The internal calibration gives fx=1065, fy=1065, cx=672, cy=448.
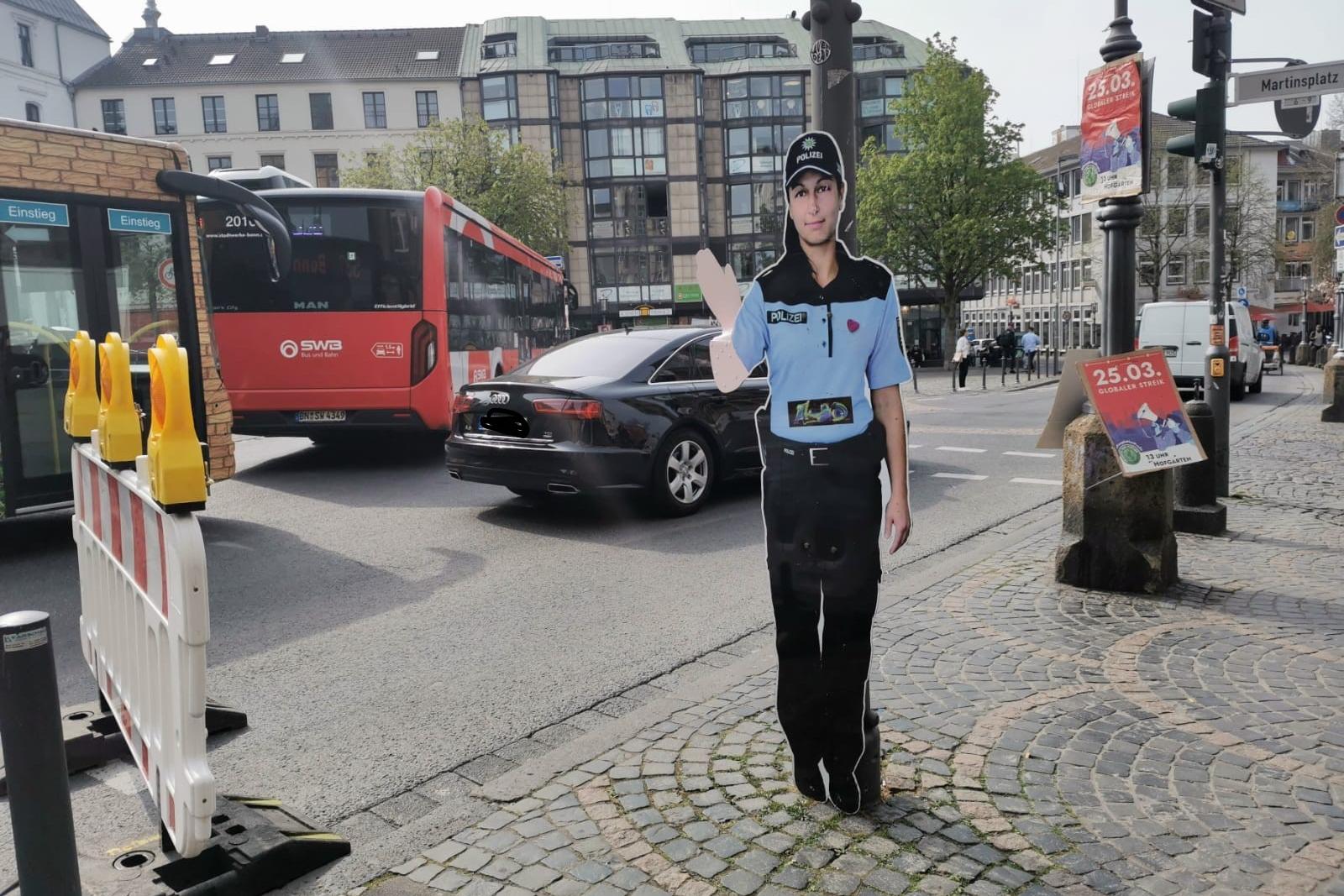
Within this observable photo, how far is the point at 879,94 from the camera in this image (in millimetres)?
59625

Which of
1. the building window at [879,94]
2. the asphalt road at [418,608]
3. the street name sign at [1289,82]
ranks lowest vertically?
the asphalt road at [418,608]

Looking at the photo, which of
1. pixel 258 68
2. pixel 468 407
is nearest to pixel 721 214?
pixel 258 68

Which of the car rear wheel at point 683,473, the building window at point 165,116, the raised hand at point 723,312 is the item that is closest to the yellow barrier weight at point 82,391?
the raised hand at point 723,312

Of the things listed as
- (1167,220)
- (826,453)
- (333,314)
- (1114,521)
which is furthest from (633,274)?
(826,453)

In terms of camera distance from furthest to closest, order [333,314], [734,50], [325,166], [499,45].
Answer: [734,50] → [325,166] → [499,45] → [333,314]

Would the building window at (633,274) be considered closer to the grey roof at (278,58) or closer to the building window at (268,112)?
the grey roof at (278,58)

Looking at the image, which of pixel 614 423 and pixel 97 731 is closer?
pixel 97 731

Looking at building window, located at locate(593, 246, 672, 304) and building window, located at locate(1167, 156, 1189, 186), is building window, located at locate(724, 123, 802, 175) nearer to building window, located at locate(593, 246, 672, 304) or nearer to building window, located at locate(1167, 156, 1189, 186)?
building window, located at locate(593, 246, 672, 304)

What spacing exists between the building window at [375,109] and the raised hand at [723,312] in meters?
64.8

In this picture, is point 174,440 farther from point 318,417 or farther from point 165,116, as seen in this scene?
point 165,116

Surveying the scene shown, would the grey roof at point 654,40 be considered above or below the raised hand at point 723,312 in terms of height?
above

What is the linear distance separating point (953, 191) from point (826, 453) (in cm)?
4381

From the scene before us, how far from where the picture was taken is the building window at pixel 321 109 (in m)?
62.7

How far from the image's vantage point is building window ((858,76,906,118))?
2343 inches
